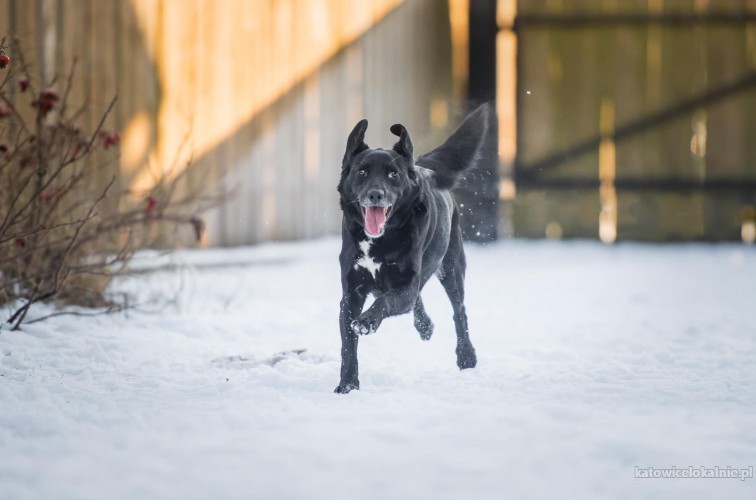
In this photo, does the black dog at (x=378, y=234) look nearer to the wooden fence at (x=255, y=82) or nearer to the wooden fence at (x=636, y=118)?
the wooden fence at (x=255, y=82)

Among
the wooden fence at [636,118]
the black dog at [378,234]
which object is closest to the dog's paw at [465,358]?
the black dog at [378,234]

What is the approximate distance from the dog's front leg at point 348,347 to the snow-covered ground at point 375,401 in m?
0.06

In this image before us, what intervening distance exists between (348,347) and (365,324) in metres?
0.15

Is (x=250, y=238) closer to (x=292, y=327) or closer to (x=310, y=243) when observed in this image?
(x=310, y=243)

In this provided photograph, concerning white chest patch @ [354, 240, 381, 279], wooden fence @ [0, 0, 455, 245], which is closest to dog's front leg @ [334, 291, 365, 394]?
white chest patch @ [354, 240, 381, 279]

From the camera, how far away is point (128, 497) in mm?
2201

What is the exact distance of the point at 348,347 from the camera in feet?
11.2

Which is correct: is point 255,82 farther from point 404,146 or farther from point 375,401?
point 375,401

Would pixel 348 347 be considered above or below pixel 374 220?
below

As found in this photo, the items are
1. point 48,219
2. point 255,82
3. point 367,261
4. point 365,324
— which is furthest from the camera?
point 255,82

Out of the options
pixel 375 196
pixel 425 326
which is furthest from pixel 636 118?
pixel 375 196

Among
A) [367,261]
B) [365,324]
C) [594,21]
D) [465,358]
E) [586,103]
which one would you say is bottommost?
[465,358]

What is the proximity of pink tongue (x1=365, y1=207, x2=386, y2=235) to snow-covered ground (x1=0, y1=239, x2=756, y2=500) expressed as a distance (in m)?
0.60

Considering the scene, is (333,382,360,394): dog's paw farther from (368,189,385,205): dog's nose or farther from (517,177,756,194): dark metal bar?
(517,177,756,194): dark metal bar
